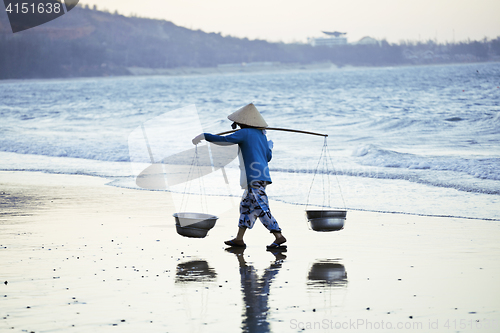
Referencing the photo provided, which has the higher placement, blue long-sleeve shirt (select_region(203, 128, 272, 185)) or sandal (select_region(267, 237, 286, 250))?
blue long-sleeve shirt (select_region(203, 128, 272, 185))

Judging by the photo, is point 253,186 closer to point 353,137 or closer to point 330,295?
point 330,295

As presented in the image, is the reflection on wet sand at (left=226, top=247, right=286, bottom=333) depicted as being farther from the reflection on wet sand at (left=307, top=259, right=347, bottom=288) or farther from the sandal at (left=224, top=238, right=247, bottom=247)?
the reflection on wet sand at (left=307, top=259, right=347, bottom=288)

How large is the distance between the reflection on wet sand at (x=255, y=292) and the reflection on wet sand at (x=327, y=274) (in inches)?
12.3

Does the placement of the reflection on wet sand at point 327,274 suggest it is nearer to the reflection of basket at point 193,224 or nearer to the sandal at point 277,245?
the sandal at point 277,245

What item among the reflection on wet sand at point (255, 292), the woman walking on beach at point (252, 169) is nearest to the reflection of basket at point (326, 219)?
the woman walking on beach at point (252, 169)

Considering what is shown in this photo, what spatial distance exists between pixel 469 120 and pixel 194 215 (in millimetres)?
Answer: 24187

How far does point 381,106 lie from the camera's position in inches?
1540

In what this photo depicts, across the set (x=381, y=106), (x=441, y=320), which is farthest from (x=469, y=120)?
(x=441, y=320)

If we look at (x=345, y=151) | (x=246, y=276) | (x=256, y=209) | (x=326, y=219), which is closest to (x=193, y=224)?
(x=256, y=209)

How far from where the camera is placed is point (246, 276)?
5.16 metres

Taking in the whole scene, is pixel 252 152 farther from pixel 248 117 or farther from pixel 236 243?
pixel 236 243

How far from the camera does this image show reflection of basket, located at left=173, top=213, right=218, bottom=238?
6.14 meters

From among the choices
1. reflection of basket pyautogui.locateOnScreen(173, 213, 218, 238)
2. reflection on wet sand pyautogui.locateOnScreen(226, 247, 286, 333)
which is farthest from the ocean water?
reflection on wet sand pyautogui.locateOnScreen(226, 247, 286, 333)

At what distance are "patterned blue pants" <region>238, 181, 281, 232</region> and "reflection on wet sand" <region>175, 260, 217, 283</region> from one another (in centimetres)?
83
